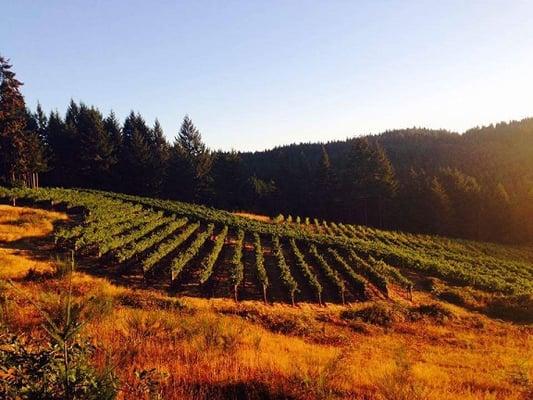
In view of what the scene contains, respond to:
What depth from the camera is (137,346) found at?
31.5 ft

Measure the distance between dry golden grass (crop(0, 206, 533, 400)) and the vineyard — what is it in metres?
8.58

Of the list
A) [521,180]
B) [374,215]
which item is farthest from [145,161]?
[521,180]

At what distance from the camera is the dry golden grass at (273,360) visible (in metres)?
7.54

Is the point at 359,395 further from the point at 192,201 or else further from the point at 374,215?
the point at 374,215

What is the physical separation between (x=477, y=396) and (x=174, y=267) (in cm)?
2301

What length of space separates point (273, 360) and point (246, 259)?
28.1 meters

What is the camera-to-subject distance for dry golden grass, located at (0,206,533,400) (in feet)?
24.7

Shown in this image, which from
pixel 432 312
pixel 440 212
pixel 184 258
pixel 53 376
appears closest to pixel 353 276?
pixel 432 312

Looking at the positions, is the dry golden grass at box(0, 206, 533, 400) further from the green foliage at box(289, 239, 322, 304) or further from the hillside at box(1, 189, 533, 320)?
the hillside at box(1, 189, 533, 320)

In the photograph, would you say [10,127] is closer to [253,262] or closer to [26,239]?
[26,239]

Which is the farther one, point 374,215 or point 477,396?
point 374,215

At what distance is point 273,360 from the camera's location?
980cm

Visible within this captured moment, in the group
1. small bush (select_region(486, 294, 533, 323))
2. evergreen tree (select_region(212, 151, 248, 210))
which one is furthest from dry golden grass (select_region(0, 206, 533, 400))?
evergreen tree (select_region(212, 151, 248, 210))

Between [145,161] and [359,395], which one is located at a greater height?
[145,161]
